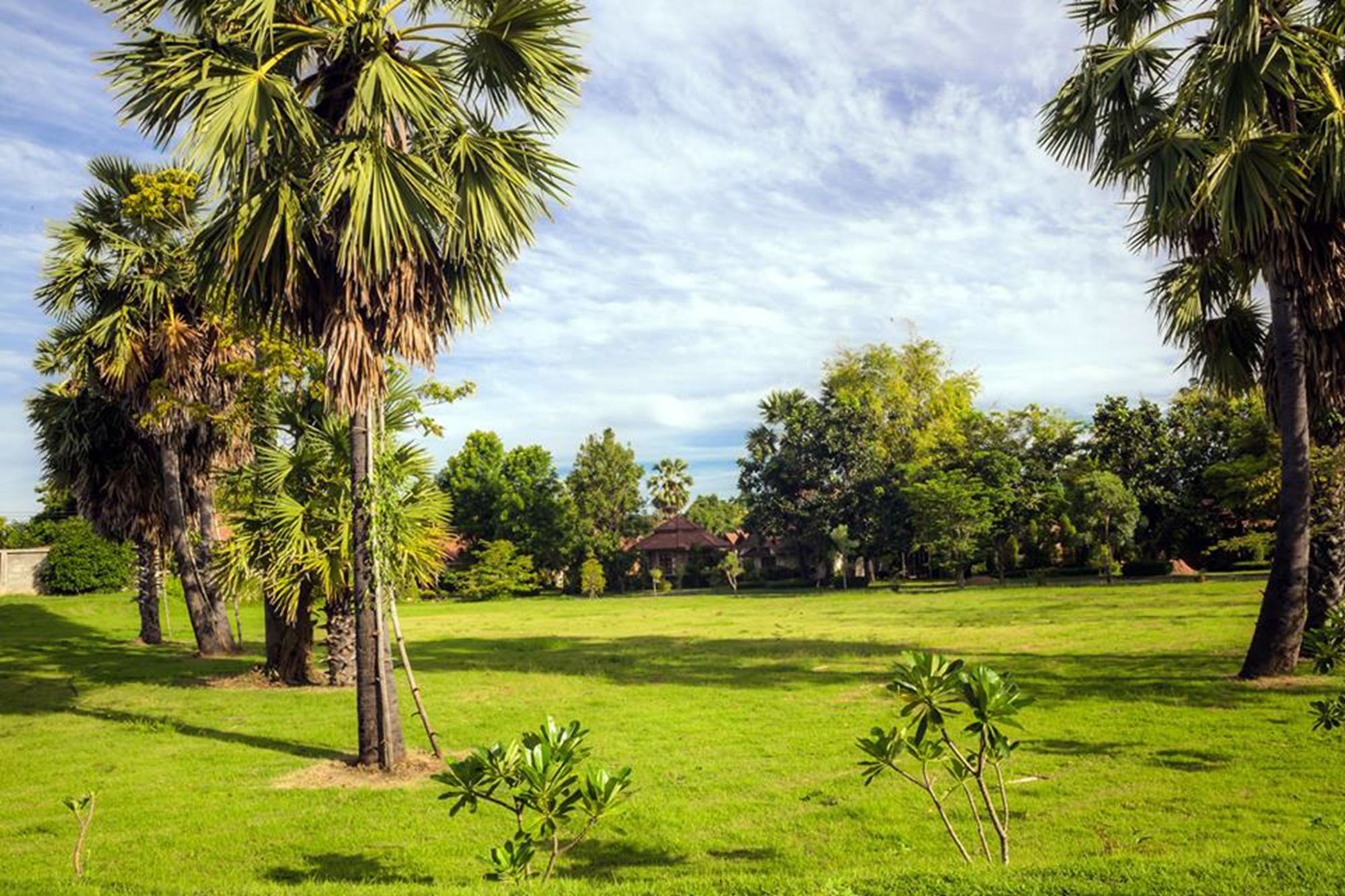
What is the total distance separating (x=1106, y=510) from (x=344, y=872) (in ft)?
121

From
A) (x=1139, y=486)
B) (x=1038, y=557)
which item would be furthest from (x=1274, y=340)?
(x=1038, y=557)

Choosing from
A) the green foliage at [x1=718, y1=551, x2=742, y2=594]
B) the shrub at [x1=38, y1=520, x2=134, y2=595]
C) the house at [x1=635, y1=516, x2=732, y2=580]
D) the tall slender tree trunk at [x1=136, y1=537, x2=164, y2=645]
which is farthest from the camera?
the house at [x1=635, y1=516, x2=732, y2=580]

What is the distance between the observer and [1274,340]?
12.5m

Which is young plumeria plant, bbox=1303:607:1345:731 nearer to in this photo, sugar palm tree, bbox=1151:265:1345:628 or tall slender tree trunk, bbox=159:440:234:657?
sugar palm tree, bbox=1151:265:1345:628

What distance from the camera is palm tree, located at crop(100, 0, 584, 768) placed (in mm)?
8828

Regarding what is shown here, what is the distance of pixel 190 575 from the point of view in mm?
19141

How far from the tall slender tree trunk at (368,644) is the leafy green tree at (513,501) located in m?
43.7

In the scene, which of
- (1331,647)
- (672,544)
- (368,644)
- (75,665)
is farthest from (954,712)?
(672,544)

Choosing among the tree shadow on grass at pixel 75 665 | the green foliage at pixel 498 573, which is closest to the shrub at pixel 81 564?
the tree shadow on grass at pixel 75 665

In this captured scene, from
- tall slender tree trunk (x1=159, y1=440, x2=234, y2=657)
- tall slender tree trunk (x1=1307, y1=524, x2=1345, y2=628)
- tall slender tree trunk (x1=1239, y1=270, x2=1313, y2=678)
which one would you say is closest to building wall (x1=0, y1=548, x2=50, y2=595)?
tall slender tree trunk (x1=159, y1=440, x2=234, y2=657)

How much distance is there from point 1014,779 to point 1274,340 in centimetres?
845

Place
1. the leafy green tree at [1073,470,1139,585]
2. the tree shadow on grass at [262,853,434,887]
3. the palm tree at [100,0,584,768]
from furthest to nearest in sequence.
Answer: the leafy green tree at [1073,470,1139,585] < the palm tree at [100,0,584,768] < the tree shadow on grass at [262,853,434,887]

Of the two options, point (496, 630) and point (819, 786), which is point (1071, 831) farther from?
point (496, 630)

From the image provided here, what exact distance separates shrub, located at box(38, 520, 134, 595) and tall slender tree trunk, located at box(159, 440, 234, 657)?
15820 mm
